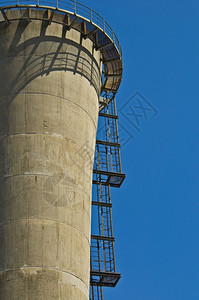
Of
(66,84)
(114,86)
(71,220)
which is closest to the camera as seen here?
(71,220)

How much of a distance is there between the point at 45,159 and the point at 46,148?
475 mm

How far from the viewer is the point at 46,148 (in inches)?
1080

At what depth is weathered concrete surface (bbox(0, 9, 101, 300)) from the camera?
2567 centimetres

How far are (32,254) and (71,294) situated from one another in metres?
2.12

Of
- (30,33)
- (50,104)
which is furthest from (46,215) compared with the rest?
(30,33)

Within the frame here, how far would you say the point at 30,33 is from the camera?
95.4ft

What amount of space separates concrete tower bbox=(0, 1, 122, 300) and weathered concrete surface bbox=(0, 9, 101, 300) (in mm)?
39

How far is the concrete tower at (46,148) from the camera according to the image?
2572 centimetres

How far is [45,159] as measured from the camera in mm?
27234

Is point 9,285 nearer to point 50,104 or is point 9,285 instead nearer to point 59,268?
point 59,268

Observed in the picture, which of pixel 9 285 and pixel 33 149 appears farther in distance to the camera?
pixel 33 149

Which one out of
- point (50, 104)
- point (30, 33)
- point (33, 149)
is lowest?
point (33, 149)

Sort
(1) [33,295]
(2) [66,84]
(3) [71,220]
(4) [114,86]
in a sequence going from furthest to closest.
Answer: (4) [114,86] → (2) [66,84] → (3) [71,220] → (1) [33,295]

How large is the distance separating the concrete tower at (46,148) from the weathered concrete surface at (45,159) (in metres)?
0.04
